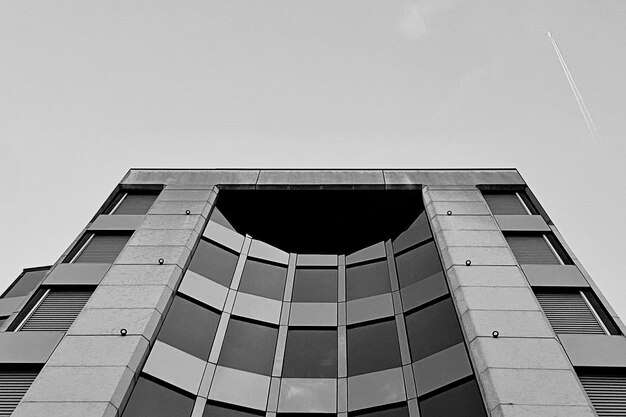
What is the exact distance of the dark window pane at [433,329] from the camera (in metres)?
16.6

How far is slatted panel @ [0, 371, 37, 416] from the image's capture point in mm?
14172

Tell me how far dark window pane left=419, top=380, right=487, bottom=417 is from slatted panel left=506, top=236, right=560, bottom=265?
575cm

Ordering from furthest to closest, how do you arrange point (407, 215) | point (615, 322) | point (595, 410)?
point (407, 215), point (615, 322), point (595, 410)

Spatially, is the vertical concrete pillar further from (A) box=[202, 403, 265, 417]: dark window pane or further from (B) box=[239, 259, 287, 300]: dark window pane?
(A) box=[202, 403, 265, 417]: dark window pane

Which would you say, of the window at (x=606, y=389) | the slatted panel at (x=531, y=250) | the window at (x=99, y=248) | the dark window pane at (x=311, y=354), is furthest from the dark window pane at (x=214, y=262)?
the window at (x=606, y=389)

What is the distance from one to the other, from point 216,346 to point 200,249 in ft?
13.8

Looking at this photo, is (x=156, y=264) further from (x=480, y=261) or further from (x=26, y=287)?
(x=480, y=261)

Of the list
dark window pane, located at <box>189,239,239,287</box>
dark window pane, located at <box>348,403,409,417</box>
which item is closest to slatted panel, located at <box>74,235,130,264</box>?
dark window pane, located at <box>189,239,239,287</box>

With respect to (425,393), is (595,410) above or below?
below

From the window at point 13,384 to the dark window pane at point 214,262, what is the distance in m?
6.02

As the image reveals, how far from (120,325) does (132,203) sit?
313 inches

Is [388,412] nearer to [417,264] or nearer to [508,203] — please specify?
[417,264]

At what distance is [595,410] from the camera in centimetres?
1367

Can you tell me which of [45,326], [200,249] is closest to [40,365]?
[45,326]
